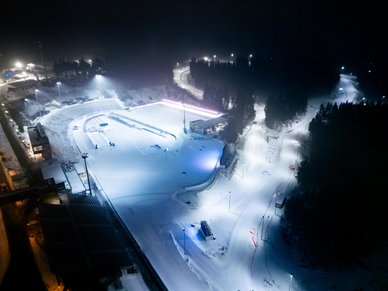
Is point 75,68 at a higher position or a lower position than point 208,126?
higher

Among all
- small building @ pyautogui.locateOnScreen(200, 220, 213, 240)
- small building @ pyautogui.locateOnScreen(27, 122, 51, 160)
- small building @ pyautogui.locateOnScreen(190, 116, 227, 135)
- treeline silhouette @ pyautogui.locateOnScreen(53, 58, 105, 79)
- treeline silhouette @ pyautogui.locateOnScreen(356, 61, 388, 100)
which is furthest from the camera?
treeline silhouette @ pyautogui.locateOnScreen(53, 58, 105, 79)

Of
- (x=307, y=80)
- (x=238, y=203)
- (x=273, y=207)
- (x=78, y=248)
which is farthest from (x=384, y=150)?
(x=307, y=80)

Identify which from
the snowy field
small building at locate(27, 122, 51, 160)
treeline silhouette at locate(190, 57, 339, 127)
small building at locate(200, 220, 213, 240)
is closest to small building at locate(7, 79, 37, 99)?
the snowy field

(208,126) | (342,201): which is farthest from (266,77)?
(342,201)

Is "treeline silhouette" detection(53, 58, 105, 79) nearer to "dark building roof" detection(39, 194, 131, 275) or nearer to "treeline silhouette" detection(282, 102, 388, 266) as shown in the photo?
"dark building roof" detection(39, 194, 131, 275)

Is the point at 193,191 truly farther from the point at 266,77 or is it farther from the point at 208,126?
the point at 266,77

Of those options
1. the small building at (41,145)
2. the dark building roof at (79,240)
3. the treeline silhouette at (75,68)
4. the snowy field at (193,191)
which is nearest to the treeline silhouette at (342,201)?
the snowy field at (193,191)
